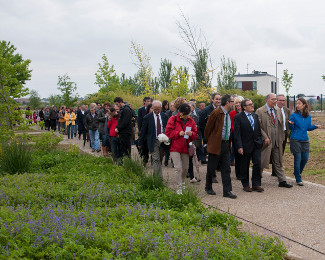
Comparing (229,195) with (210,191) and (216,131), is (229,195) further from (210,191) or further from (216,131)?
(216,131)

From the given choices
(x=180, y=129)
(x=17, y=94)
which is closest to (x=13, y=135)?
(x=17, y=94)

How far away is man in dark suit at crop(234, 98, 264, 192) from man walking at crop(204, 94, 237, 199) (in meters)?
0.58

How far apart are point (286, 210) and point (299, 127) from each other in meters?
2.94

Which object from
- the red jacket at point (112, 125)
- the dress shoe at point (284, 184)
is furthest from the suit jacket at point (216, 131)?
the red jacket at point (112, 125)

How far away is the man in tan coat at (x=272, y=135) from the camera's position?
906cm

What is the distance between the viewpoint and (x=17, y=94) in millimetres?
13227

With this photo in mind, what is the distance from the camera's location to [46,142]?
14148mm

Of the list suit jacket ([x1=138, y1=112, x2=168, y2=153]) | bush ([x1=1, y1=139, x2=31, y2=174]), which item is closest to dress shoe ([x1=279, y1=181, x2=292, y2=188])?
suit jacket ([x1=138, y1=112, x2=168, y2=153])

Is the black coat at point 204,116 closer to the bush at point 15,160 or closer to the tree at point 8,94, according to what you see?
the bush at point 15,160

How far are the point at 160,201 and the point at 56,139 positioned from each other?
27.6 ft

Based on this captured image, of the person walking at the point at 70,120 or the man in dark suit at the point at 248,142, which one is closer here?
the man in dark suit at the point at 248,142

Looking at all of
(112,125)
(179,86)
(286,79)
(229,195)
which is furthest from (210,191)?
(286,79)

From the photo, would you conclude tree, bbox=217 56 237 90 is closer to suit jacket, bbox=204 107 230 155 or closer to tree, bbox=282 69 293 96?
tree, bbox=282 69 293 96

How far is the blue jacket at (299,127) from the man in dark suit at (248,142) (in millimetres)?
1024
